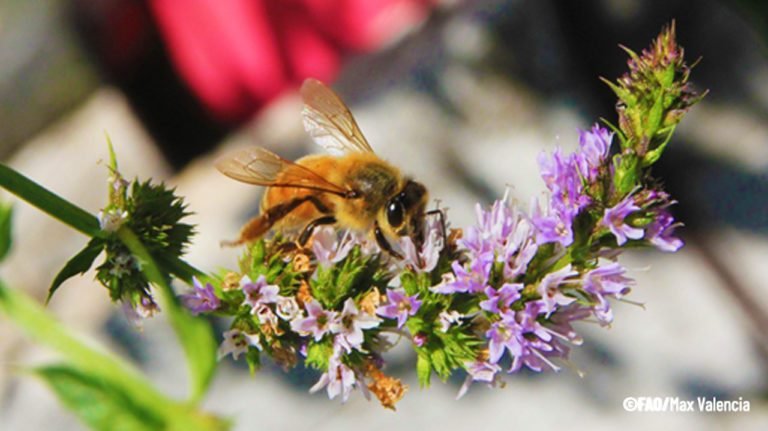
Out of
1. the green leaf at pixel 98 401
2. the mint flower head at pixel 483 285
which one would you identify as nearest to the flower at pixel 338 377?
the mint flower head at pixel 483 285

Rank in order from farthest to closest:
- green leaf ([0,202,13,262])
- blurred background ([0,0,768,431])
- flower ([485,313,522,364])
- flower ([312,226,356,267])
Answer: blurred background ([0,0,768,431]), flower ([312,226,356,267]), flower ([485,313,522,364]), green leaf ([0,202,13,262])

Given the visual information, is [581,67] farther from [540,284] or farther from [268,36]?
[540,284]

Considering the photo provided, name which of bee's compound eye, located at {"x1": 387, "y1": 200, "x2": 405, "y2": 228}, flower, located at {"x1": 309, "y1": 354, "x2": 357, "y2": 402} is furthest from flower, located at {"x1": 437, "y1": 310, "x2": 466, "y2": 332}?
bee's compound eye, located at {"x1": 387, "y1": 200, "x2": 405, "y2": 228}

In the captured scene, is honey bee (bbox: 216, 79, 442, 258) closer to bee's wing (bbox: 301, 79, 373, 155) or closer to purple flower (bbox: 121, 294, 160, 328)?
bee's wing (bbox: 301, 79, 373, 155)

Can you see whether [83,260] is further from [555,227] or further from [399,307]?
[555,227]

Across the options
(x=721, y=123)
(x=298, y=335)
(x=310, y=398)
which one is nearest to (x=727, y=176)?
(x=721, y=123)

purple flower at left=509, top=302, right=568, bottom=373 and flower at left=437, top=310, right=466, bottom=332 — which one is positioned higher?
purple flower at left=509, top=302, right=568, bottom=373

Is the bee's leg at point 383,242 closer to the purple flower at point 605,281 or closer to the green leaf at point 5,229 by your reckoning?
the purple flower at point 605,281
